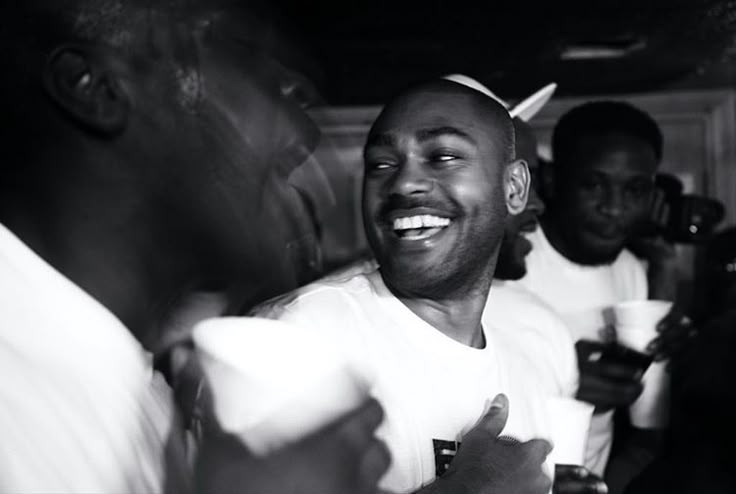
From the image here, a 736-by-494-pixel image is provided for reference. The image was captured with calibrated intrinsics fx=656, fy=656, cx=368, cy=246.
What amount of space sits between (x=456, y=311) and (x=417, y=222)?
13 centimetres

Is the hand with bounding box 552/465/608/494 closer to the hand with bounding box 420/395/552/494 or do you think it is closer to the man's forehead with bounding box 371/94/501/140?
the hand with bounding box 420/395/552/494

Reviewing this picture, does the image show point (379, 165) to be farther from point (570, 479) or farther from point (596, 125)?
point (596, 125)

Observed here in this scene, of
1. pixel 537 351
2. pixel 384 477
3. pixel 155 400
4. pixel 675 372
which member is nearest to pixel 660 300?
A: pixel 675 372

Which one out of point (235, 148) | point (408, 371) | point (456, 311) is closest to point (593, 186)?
point (456, 311)

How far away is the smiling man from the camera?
28.2 inches

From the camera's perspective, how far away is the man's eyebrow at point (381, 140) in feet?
2.51

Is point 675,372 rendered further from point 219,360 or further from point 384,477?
point 219,360

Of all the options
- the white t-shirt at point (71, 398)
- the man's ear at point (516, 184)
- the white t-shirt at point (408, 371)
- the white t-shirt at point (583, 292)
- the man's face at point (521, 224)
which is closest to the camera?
the white t-shirt at point (71, 398)

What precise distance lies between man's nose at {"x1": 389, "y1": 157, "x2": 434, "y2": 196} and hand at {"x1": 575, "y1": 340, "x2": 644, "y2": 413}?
0.46m

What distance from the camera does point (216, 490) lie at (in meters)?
0.60

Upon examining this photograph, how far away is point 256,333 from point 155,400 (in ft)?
0.37

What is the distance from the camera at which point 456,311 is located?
2.65 feet

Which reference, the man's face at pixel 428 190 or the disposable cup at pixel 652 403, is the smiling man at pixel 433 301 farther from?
the disposable cup at pixel 652 403

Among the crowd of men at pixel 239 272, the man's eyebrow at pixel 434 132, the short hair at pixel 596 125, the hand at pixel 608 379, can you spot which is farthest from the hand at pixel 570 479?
the short hair at pixel 596 125
